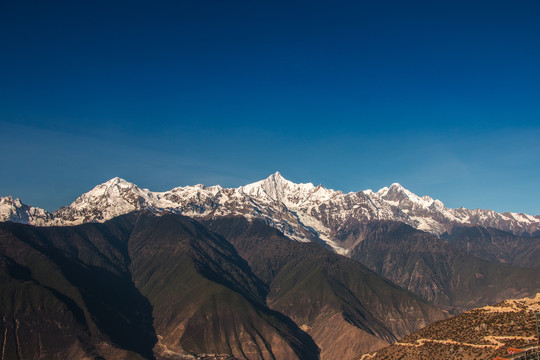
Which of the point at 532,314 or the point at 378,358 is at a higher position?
the point at 532,314

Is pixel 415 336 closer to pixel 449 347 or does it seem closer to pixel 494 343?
pixel 449 347

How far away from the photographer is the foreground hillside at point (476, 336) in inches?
4471

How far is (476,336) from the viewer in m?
122

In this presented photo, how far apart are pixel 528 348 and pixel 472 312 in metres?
36.4

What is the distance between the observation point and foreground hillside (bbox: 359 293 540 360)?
373 feet

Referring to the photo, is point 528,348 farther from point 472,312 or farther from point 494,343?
point 472,312

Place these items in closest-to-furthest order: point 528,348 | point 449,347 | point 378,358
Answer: point 528,348, point 449,347, point 378,358

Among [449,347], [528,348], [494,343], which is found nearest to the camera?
[528,348]

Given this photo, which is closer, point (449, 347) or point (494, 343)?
point (494, 343)

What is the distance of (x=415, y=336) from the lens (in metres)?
138

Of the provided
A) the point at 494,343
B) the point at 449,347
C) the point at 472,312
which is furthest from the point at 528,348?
the point at 472,312

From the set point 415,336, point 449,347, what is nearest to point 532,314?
point 449,347

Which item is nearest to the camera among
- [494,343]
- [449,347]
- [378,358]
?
[494,343]

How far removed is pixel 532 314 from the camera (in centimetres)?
12000
